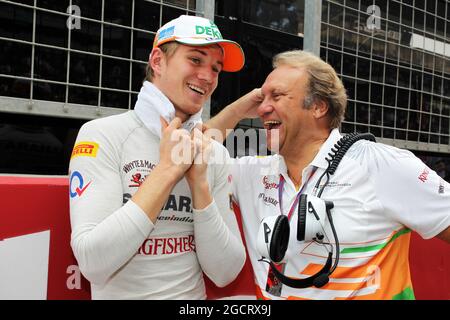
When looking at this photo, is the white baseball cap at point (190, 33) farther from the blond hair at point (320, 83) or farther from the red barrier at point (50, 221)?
the red barrier at point (50, 221)

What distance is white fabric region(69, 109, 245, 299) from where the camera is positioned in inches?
63.6

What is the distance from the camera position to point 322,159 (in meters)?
2.18

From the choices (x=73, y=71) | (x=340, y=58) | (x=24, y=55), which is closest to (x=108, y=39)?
(x=73, y=71)

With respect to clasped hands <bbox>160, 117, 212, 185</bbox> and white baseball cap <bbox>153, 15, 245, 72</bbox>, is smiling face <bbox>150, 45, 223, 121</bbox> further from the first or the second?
clasped hands <bbox>160, 117, 212, 185</bbox>

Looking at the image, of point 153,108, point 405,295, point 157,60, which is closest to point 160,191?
point 153,108

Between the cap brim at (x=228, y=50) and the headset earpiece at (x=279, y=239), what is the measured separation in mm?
797

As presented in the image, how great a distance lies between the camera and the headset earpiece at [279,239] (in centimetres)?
191

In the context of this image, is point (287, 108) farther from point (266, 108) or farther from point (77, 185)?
point (77, 185)

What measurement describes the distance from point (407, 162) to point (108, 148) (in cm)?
127

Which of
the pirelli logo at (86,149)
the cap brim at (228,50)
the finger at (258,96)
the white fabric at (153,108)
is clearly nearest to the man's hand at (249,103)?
the finger at (258,96)

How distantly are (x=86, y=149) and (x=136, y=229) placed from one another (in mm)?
397

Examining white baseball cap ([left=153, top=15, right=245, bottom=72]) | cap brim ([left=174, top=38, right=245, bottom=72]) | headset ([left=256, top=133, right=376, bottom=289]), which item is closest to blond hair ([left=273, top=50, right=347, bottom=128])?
cap brim ([left=174, top=38, right=245, bottom=72])

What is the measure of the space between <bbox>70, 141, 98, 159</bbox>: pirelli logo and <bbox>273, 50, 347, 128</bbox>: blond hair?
1.08m
